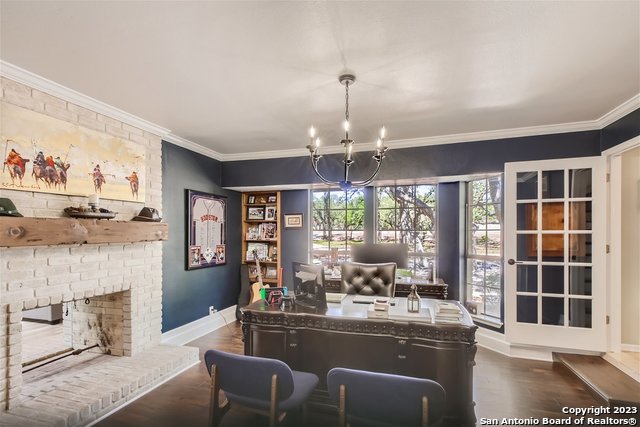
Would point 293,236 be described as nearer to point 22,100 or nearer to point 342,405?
point 22,100

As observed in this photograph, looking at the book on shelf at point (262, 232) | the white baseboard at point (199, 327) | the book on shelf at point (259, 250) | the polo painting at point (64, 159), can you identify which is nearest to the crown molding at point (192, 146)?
the polo painting at point (64, 159)

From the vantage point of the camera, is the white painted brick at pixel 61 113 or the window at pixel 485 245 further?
the window at pixel 485 245

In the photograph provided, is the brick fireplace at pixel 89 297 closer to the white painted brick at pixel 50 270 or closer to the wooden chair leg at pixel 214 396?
the white painted brick at pixel 50 270

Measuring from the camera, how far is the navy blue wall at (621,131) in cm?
276

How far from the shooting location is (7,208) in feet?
7.02

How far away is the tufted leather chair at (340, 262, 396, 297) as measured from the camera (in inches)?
131

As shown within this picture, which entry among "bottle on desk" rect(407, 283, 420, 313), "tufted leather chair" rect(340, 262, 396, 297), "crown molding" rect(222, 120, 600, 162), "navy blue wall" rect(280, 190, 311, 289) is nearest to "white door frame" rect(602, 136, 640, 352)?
"crown molding" rect(222, 120, 600, 162)

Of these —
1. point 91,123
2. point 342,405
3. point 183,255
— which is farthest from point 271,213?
point 342,405

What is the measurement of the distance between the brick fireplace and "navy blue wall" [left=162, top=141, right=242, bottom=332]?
21 cm

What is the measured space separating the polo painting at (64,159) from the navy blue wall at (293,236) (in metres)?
2.29

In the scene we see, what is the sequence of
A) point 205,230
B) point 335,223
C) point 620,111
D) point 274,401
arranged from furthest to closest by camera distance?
1. point 335,223
2. point 205,230
3. point 620,111
4. point 274,401

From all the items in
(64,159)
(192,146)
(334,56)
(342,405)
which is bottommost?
(342,405)

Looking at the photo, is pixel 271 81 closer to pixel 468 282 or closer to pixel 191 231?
pixel 191 231

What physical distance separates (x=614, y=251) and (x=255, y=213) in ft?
15.0
